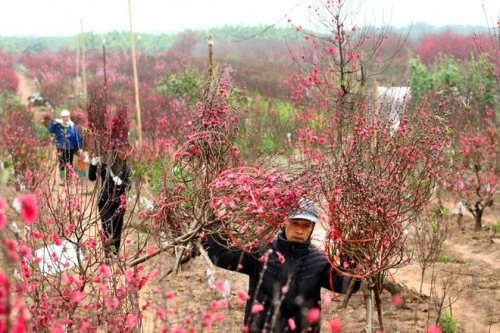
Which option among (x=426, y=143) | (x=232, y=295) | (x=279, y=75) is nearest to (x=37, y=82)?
(x=279, y=75)

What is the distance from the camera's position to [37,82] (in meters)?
28.7

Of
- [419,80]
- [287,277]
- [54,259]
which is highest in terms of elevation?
[419,80]

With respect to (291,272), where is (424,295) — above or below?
below

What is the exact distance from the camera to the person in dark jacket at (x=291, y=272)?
332cm

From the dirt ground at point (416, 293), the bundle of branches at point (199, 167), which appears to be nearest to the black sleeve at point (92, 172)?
the dirt ground at point (416, 293)

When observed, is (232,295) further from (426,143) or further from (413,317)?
(426,143)

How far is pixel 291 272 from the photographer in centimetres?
334

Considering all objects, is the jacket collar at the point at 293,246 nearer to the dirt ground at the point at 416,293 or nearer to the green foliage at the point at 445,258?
the dirt ground at the point at 416,293

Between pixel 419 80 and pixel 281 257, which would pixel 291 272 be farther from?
pixel 419 80

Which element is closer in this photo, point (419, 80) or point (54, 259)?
point (54, 259)

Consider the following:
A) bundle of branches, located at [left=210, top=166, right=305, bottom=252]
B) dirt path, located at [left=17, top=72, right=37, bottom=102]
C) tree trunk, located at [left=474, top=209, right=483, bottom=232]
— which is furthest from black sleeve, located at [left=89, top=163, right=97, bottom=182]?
dirt path, located at [left=17, top=72, right=37, bottom=102]

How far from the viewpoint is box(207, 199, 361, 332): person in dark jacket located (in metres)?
3.32

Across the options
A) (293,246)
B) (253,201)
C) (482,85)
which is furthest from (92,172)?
(482,85)

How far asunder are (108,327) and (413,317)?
3889 mm
